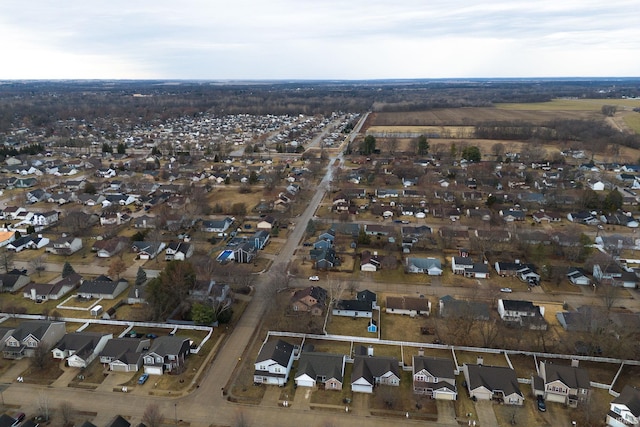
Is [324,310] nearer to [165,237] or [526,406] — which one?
[526,406]

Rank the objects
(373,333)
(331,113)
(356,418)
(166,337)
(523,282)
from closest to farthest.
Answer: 1. (356,418)
2. (166,337)
3. (373,333)
4. (523,282)
5. (331,113)

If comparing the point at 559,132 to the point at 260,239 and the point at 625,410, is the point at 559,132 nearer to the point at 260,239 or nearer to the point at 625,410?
the point at 260,239

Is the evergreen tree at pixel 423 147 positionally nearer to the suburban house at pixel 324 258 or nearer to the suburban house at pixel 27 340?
the suburban house at pixel 324 258

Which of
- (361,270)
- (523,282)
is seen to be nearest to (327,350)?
(361,270)

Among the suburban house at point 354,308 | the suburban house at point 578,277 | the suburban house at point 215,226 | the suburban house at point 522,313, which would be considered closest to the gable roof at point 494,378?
the suburban house at point 522,313

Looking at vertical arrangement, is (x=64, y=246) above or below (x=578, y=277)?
above

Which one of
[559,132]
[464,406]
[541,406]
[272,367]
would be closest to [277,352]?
[272,367]
